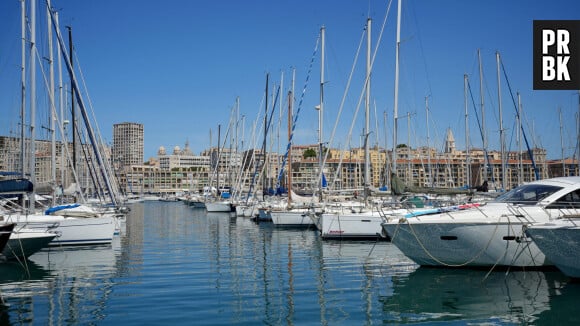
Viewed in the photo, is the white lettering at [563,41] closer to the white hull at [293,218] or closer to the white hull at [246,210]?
the white hull at [293,218]

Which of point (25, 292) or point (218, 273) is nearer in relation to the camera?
point (25, 292)

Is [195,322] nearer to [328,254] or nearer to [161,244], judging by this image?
[328,254]

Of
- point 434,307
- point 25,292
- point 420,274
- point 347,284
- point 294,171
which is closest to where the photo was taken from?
point 434,307

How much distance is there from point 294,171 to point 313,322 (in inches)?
5813

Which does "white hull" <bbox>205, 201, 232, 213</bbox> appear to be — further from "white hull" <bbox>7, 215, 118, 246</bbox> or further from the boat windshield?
the boat windshield

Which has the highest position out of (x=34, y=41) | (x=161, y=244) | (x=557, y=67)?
(x=34, y=41)

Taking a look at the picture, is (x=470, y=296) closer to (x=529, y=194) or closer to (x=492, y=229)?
(x=492, y=229)

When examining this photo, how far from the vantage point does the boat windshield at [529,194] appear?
1773 centimetres

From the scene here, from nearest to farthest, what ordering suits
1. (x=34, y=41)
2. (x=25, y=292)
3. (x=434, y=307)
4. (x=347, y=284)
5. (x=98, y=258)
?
(x=434, y=307)
(x=25, y=292)
(x=347, y=284)
(x=98, y=258)
(x=34, y=41)

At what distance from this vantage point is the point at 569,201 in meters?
17.3

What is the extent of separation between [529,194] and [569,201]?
1.17 meters

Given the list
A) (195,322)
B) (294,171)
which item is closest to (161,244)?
(195,322)

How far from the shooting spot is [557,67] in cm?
1686

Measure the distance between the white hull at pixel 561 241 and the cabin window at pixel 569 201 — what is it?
6.71ft
